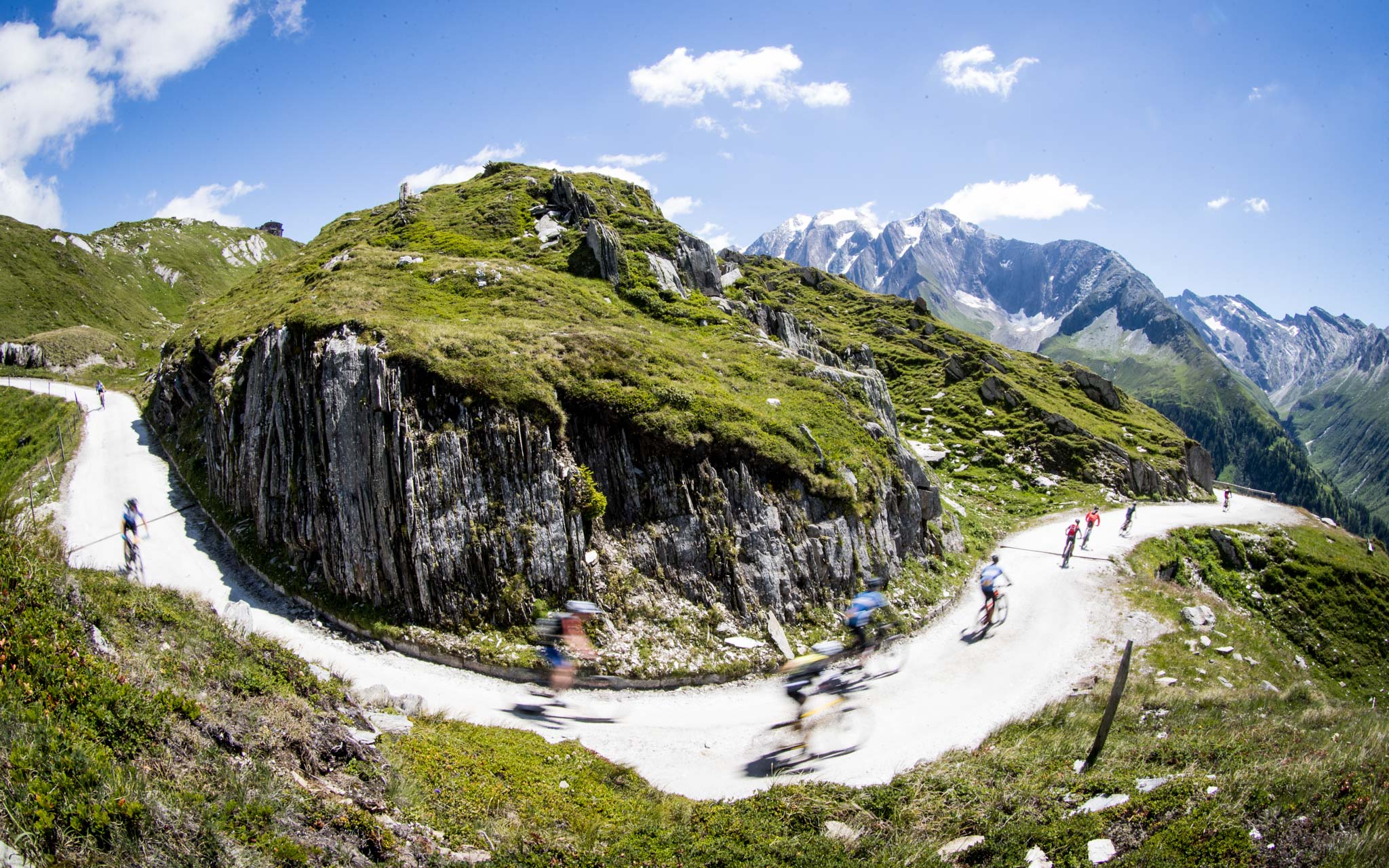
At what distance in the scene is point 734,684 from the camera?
2009 centimetres

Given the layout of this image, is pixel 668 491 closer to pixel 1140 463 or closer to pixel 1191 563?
pixel 1191 563

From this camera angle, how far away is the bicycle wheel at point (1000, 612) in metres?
24.4

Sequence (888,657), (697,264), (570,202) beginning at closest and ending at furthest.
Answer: (888,657)
(697,264)
(570,202)

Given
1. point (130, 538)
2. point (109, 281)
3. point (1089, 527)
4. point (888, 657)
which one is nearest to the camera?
point (888, 657)

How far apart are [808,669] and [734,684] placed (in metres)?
2.78

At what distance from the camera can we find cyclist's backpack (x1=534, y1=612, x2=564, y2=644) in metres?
19.8

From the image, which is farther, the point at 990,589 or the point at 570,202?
the point at 570,202

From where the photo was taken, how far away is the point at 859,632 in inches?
851

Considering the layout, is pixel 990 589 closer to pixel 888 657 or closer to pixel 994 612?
pixel 994 612

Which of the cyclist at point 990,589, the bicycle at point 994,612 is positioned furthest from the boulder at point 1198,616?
the cyclist at point 990,589

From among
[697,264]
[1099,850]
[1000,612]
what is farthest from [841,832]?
[697,264]

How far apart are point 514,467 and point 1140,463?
198ft

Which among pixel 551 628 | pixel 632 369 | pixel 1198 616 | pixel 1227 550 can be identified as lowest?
pixel 1227 550

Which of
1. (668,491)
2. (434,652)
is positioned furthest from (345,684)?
(668,491)
